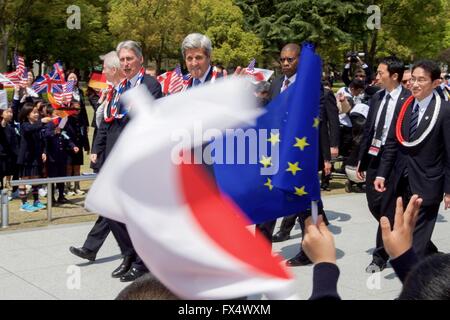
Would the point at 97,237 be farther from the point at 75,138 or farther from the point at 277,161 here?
the point at 277,161

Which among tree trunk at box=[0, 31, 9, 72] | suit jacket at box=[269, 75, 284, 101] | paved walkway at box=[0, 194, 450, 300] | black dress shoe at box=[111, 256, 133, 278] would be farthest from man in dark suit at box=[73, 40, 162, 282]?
tree trunk at box=[0, 31, 9, 72]

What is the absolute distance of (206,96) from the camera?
1.72 m

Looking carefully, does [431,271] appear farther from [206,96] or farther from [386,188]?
[386,188]

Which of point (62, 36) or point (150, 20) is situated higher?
point (150, 20)

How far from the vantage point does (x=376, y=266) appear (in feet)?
19.5

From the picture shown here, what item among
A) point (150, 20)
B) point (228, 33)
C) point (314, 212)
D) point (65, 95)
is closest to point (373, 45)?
point (228, 33)

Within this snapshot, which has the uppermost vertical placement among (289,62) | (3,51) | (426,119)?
(289,62)

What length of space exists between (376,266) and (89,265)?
8.46 ft

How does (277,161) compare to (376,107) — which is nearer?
(277,161)

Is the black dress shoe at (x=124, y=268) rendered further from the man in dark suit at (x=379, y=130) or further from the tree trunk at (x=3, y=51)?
the tree trunk at (x=3, y=51)

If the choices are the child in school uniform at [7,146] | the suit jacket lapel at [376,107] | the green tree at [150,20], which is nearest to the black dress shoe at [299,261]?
the suit jacket lapel at [376,107]

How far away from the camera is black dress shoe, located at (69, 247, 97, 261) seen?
6164 millimetres

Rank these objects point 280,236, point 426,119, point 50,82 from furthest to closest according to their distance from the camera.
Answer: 1. point 50,82
2. point 280,236
3. point 426,119

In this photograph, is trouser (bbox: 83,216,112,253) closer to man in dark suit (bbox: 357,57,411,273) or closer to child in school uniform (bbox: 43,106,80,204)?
man in dark suit (bbox: 357,57,411,273)
